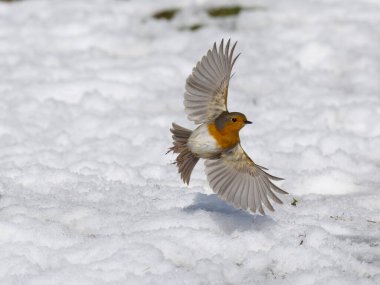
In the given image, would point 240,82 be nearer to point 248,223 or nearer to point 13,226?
point 248,223

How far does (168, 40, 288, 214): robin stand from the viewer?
14.0ft

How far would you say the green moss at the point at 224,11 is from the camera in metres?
8.93

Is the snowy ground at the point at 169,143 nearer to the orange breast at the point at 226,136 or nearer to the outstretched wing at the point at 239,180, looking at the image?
the outstretched wing at the point at 239,180

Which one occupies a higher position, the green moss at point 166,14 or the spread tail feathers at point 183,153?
the green moss at point 166,14

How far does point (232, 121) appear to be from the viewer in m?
4.25

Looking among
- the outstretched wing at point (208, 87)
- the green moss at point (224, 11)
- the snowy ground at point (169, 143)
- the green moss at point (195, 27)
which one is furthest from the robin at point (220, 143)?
the green moss at point (224, 11)

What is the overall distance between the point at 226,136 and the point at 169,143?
2005 millimetres

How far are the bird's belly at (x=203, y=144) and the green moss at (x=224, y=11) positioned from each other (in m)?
4.76

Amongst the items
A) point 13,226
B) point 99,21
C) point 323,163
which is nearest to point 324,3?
point 99,21

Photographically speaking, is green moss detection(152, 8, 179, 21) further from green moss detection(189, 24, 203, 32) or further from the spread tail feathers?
the spread tail feathers

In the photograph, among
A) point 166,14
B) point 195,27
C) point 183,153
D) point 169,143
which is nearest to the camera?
point 183,153

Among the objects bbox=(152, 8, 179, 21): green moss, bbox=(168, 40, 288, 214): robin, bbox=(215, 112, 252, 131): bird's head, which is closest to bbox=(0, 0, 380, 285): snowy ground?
bbox=(152, 8, 179, 21): green moss

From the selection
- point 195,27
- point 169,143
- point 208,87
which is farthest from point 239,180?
point 195,27

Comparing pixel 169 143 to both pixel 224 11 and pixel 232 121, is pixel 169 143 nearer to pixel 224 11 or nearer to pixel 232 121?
pixel 232 121
